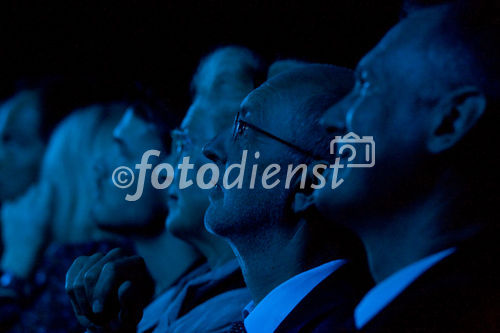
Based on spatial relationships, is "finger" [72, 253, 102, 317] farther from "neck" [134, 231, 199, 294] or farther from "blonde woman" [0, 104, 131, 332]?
"blonde woman" [0, 104, 131, 332]

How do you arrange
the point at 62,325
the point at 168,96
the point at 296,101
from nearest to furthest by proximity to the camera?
the point at 296,101 < the point at 168,96 < the point at 62,325

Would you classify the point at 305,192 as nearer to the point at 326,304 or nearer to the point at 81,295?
the point at 326,304

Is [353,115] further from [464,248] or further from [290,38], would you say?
[290,38]

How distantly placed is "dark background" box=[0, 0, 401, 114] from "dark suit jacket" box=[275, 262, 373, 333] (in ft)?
2.24

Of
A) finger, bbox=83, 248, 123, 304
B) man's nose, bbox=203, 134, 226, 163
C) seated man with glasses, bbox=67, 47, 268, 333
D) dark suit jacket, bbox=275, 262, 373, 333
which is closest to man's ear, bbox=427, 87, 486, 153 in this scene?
dark suit jacket, bbox=275, 262, 373, 333

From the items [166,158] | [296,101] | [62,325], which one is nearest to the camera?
[296,101]

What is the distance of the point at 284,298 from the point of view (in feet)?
3.91

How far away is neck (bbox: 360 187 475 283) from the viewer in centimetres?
91

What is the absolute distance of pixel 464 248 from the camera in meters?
0.88

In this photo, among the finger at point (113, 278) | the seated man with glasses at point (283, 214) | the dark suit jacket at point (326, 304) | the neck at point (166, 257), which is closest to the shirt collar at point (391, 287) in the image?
the dark suit jacket at point (326, 304)

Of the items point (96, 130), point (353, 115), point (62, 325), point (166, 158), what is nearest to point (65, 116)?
point (96, 130)

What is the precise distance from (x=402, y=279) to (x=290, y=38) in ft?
3.46

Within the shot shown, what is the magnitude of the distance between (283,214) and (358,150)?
0.30 m

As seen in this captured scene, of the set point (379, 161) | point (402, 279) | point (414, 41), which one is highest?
point (414, 41)
